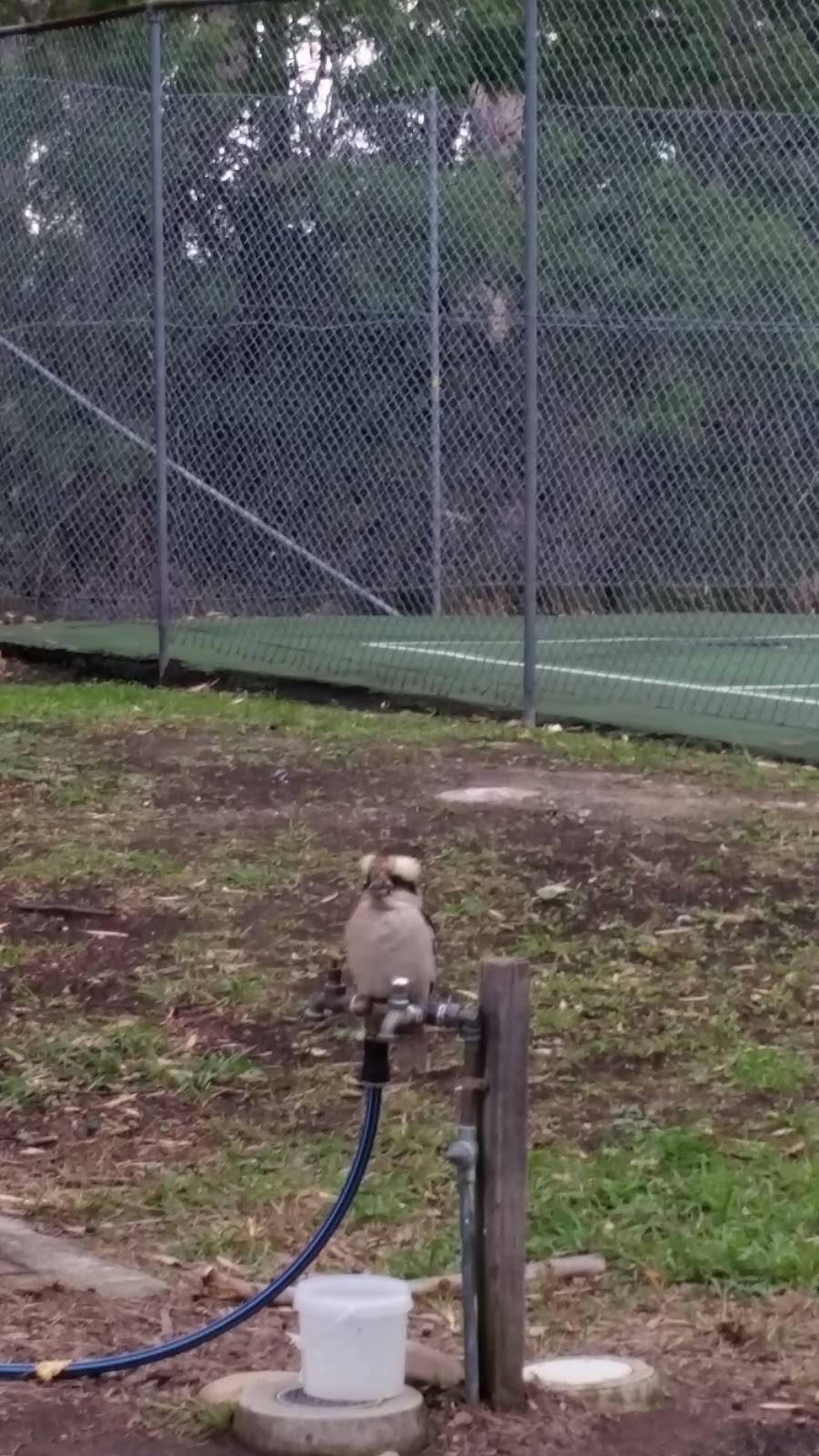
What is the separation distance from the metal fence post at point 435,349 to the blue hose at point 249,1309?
9.06 m

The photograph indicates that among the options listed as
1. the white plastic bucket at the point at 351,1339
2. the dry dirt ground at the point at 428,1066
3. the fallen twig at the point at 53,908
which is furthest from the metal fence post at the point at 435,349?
the white plastic bucket at the point at 351,1339

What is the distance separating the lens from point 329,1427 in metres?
2.57

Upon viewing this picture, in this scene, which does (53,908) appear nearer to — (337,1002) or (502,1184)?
(337,1002)

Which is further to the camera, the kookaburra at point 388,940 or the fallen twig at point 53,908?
the fallen twig at point 53,908

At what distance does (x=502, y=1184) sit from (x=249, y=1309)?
0.35m

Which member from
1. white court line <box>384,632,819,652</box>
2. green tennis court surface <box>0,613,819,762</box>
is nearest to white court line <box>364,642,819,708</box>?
green tennis court surface <box>0,613,819,762</box>

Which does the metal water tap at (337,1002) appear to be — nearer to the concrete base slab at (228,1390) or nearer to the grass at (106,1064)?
Result: the concrete base slab at (228,1390)

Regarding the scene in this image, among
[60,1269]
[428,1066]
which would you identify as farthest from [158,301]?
[60,1269]

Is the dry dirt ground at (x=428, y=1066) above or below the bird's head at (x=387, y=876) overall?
below

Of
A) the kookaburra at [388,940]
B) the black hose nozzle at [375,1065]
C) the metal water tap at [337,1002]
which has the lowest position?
the black hose nozzle at [375,1065]

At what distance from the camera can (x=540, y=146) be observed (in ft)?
37.4

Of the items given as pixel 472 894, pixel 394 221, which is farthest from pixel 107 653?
pixel 472 894

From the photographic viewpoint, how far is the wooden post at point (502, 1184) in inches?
108

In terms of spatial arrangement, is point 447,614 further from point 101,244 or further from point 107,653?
Answer: point 101,244
